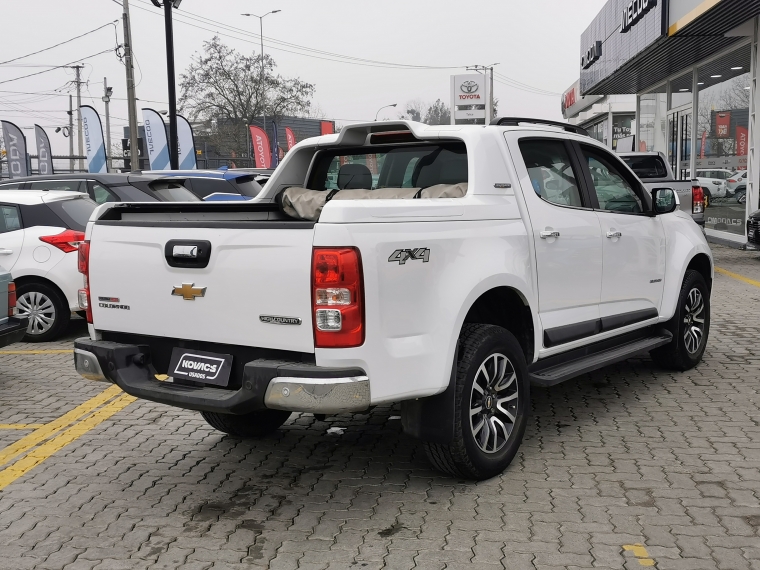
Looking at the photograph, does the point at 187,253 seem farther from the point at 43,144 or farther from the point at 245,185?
the point at 43,144

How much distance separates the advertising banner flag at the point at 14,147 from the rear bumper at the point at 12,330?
27761 millimetres

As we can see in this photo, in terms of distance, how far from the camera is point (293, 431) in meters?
5.68

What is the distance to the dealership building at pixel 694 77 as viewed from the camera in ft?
57.2

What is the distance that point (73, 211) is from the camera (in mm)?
9312

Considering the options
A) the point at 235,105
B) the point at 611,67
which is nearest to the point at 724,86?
the point at 611,67

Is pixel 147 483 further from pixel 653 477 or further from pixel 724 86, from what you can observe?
pixel 724 86

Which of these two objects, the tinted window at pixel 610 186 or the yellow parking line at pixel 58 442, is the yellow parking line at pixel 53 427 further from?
the tinted window at pixel 610 186

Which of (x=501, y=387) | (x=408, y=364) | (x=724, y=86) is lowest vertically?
(x=501, y=387)

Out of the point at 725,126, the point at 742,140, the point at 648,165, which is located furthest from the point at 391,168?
the point at 725,126

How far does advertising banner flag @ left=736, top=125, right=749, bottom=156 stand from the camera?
18703mm

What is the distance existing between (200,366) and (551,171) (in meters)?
2.60

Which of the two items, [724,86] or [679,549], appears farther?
[724,86]

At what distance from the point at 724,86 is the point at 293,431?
723 inches

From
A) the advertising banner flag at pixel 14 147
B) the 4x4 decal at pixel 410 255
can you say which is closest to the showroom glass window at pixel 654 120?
the advertising banner flag at pixel 14 147
